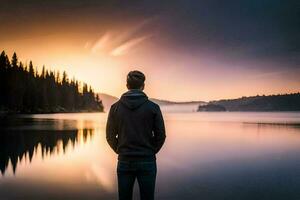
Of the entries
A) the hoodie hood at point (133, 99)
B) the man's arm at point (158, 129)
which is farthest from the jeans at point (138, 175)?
the hoodie hood at point (133, 99)

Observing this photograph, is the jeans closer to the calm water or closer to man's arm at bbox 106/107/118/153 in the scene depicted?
man's arm at bbox 106/107/118/153

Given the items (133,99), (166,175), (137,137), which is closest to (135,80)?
(133,99)

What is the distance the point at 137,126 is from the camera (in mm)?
4703

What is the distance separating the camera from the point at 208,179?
11.8 metres

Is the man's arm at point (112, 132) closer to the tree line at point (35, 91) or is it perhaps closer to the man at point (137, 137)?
the man at point (137, 137)

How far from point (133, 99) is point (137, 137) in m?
0.46

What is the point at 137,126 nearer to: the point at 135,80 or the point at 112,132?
the point at 112,132

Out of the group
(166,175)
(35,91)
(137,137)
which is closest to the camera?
(137,137)

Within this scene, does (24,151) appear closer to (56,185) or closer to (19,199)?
(56,185)

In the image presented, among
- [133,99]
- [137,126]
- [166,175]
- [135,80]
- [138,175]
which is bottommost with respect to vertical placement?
[166,175]

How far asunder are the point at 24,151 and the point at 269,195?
41.7ft

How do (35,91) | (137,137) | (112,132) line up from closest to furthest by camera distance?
(137,137)
(112,132)
(35,91)

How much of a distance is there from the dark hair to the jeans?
3.01 feet

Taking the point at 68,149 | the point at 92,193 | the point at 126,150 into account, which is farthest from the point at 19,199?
the point at 68,149
